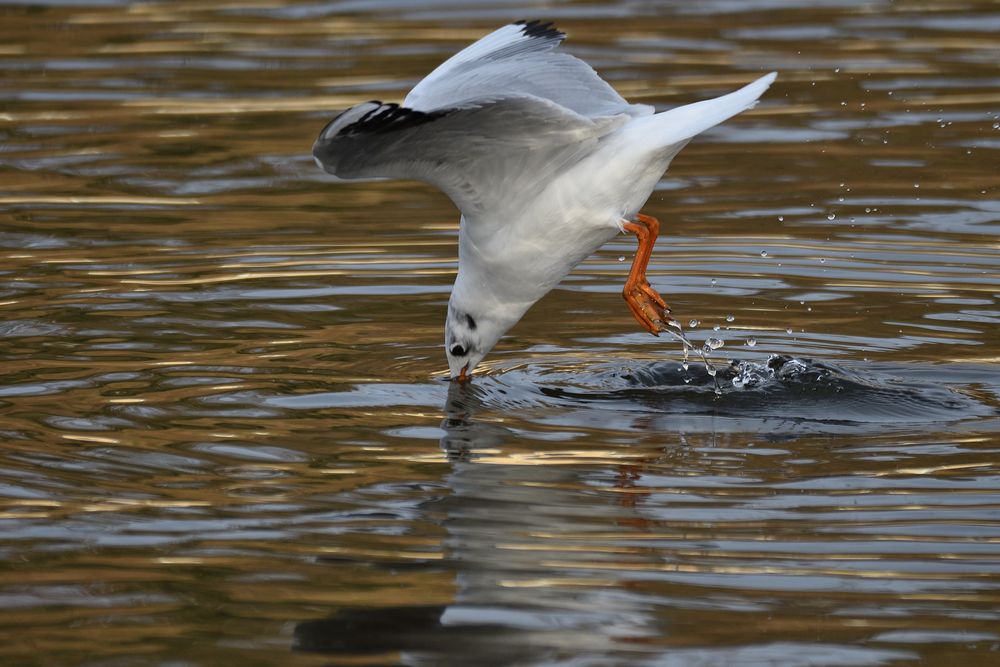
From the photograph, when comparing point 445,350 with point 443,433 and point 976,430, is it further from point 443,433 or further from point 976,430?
point 976,430

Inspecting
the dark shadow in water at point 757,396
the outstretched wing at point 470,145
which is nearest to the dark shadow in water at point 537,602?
the dark shadow in water at point 757,396

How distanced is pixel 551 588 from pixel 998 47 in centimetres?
936

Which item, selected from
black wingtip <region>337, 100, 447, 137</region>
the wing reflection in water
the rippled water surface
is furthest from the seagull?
the wing reflection in water

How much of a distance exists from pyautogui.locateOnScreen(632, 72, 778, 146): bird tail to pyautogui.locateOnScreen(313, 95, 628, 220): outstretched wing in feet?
0.73

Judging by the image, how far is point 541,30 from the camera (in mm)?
6781

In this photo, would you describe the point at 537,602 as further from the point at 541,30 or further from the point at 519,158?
the point at 541,30

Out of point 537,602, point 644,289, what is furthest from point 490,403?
point 537,602

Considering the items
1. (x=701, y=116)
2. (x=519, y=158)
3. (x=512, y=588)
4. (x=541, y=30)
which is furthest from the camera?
(x=541, y=30)

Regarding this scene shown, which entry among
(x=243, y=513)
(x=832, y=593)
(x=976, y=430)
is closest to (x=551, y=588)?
(x=832, y=593)

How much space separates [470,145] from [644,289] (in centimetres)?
95

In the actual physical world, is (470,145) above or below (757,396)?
above

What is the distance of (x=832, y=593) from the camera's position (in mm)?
4082

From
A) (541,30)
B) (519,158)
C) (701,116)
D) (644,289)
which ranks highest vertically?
(541,30)

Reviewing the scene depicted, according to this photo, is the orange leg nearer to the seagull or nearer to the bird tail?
the seagull
